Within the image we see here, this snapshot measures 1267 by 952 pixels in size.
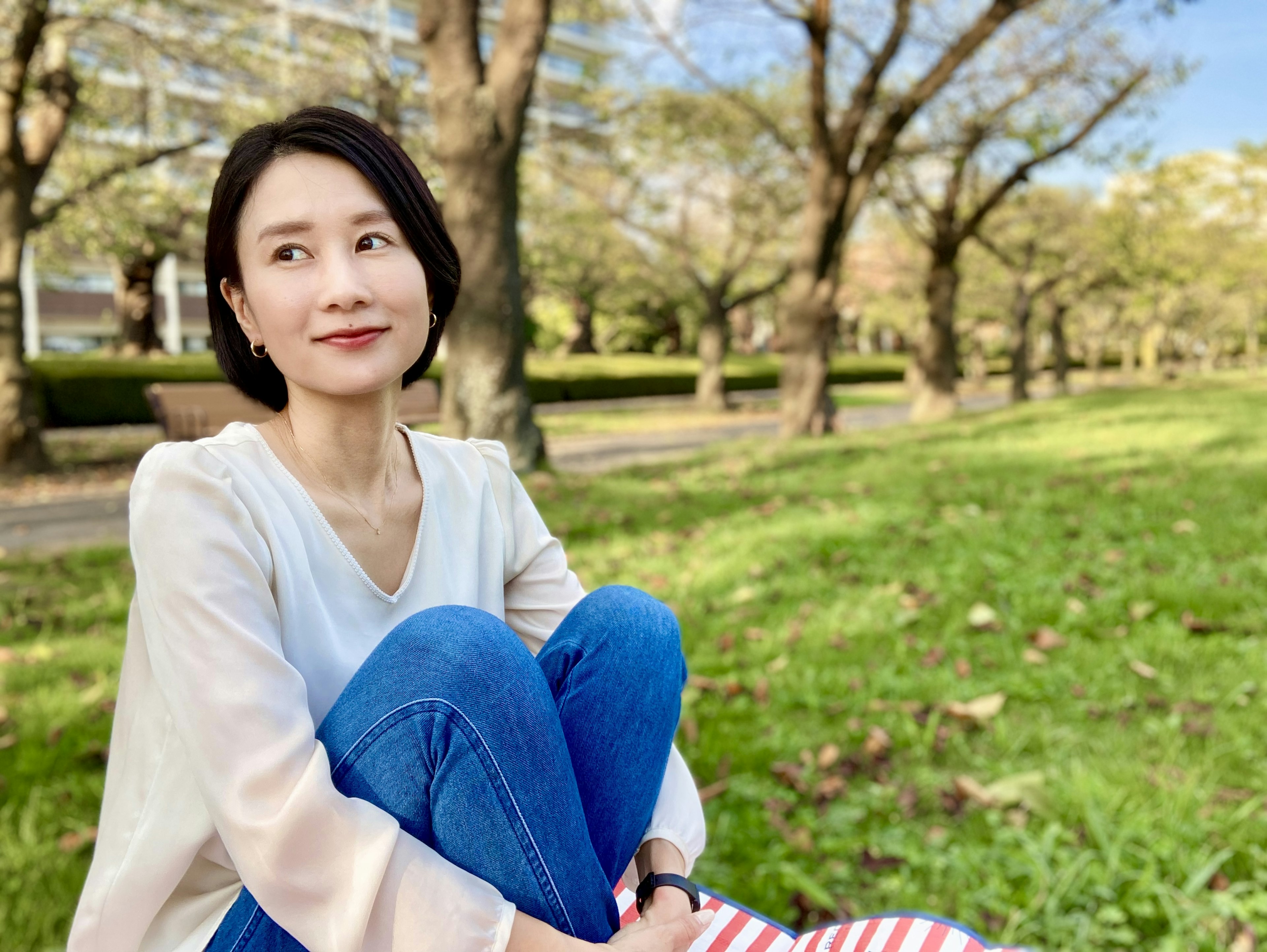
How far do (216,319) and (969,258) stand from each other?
30.9 metres

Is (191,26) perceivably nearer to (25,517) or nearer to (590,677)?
(25,517)

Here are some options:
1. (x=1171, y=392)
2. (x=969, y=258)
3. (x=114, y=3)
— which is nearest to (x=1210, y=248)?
(x=969, y=258)

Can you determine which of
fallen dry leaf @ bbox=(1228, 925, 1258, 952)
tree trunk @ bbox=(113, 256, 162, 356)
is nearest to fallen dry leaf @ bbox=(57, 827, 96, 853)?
fallen dry leaf @ bbox=(1228, 925, 1258, 952)

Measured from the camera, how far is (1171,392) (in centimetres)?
2028

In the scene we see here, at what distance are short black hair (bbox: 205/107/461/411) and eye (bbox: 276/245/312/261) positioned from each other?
85mm

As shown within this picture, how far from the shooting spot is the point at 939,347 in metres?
18.5

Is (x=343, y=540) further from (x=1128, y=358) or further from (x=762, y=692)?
(x=1128, y=358)

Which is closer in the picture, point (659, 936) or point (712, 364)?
point (659, 936)

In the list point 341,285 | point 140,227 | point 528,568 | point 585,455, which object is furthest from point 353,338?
point 140,227

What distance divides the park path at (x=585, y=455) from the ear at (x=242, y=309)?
4822 mm

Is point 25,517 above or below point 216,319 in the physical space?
below

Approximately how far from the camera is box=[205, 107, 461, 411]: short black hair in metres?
1.43

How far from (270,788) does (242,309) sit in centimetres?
73

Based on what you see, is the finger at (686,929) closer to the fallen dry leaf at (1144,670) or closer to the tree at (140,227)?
the fallen dry leaf at (1144,670)
